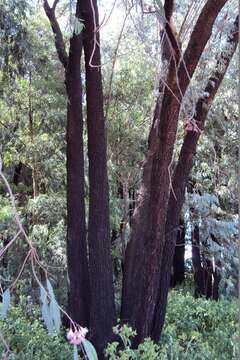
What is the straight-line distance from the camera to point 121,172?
7.88 meters

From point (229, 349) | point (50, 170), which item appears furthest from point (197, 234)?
point (229, 349)

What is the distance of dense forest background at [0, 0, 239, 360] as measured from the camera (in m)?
3.61

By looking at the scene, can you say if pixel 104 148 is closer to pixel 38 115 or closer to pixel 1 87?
pixel 1 87

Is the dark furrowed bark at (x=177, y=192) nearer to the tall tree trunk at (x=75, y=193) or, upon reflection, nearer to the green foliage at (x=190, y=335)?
the green foliage at (x=190, y=335)

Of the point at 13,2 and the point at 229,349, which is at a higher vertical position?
the point at 13,2

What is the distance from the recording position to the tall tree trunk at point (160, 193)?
3441mm

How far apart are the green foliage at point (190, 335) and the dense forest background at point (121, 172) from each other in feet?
0.05

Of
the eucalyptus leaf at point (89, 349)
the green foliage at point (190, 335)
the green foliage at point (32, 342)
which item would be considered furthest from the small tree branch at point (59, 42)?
the eucalyptus leaf at point (89, 349)

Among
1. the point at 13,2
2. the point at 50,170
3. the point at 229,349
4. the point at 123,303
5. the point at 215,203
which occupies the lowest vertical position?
the point at 229,349

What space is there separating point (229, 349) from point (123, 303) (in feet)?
3.18

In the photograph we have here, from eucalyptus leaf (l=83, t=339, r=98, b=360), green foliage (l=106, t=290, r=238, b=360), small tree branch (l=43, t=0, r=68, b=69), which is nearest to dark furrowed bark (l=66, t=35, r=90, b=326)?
small tree branch (l=43, t=0, r=68, b=69)

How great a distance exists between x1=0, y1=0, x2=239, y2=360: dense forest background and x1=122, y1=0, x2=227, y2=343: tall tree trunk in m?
0.01

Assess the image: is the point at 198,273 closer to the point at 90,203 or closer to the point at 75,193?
the point at 75,193

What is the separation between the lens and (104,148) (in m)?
4.41
